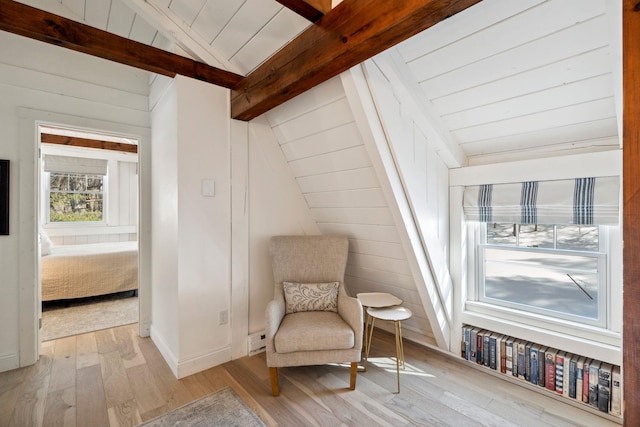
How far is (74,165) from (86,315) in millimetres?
3116

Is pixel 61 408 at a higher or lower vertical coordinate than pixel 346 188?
lower

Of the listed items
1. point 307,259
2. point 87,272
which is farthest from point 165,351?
point 87,272

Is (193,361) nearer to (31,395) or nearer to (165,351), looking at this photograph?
(165,351)

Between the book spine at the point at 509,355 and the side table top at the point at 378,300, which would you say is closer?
the book spine at the point at 509,355

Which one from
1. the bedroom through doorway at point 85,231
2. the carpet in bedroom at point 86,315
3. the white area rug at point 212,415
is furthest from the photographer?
the bedroom through doorway at point 85,231

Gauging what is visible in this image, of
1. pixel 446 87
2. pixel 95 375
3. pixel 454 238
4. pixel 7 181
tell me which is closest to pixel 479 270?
pixel 454 238

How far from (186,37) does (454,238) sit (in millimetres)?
2468

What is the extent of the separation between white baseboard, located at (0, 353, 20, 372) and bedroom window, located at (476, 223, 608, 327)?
3.54 m

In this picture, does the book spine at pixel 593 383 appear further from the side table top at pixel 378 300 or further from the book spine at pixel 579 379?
the side table top at pixel 378 300

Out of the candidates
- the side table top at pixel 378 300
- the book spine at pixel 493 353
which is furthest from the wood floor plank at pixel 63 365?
the book spine at pixel 493 353

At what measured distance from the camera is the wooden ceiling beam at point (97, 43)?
1499mm

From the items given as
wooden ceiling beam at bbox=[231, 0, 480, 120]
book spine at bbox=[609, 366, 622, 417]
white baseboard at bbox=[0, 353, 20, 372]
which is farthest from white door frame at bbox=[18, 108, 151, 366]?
book spine at bbox=[609, 366, 622, 417]

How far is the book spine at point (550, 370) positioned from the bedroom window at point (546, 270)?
0.87ft

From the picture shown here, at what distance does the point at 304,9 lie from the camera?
1.43 m
